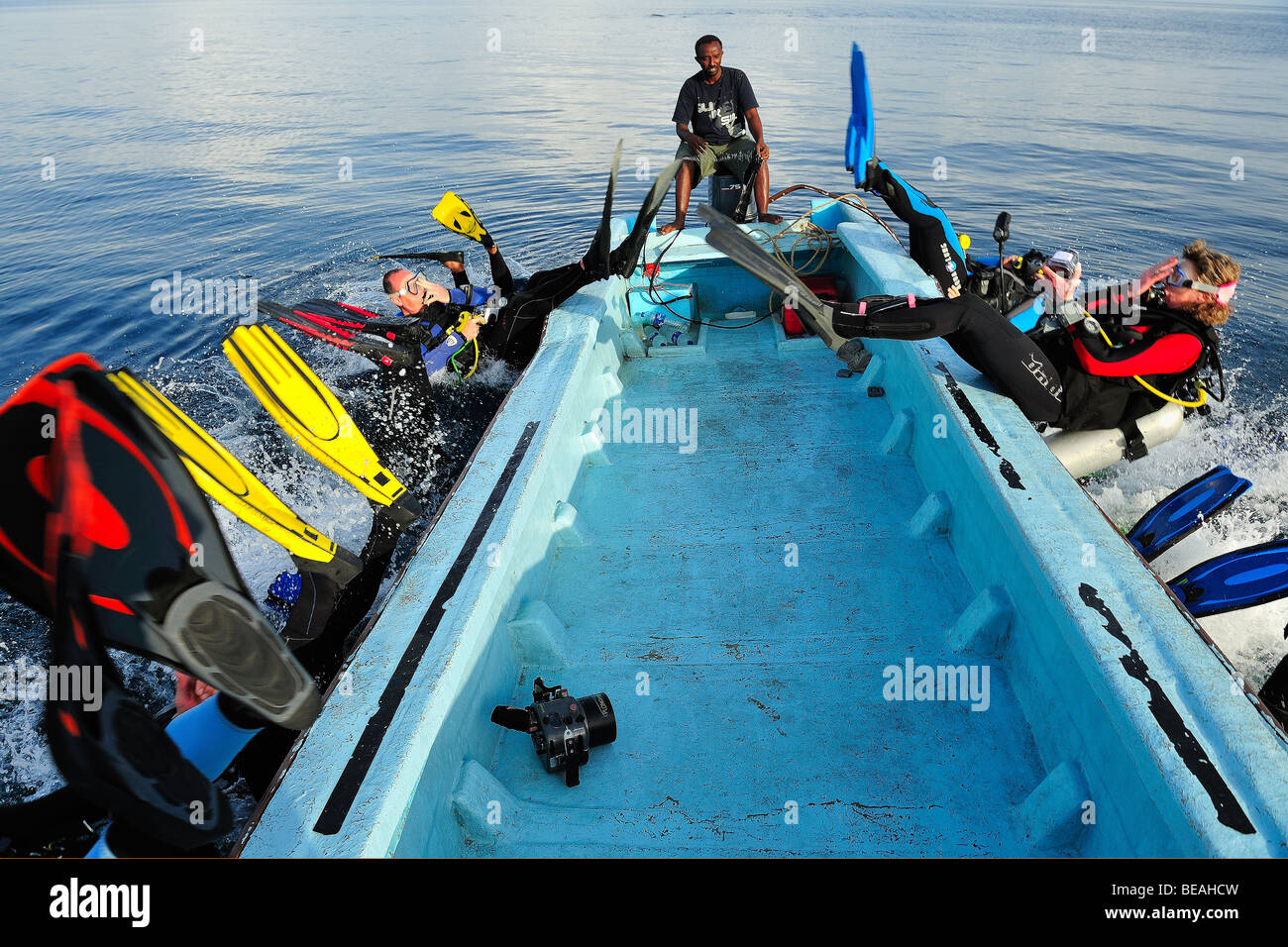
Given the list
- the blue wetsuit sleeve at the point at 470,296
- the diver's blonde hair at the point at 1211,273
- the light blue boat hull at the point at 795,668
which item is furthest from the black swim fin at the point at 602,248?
the diver's blonde hair at the point at 1211,273

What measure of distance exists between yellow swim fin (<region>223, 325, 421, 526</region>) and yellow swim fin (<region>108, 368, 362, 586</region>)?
47 cm

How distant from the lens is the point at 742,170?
25.2ft

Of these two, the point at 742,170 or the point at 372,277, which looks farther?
the point at 372,277

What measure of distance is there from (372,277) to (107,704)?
9.91 meters

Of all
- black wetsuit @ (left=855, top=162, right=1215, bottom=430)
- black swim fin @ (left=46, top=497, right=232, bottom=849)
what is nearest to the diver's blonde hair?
Answer: black wetsuit @ (left=855, top=162, right=1215, bottom=430)

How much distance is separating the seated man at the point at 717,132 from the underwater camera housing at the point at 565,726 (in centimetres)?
563

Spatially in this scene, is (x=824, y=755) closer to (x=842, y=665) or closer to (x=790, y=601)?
(x=842, y=665)

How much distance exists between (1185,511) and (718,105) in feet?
18.4

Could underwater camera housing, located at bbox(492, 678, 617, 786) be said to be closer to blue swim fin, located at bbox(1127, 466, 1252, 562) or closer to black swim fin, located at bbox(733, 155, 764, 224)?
blue swim fin, located at bbox(1127, 466, 1252, 562)

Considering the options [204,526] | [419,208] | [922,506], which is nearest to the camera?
[204,526]

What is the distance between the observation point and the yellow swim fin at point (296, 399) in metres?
3.63

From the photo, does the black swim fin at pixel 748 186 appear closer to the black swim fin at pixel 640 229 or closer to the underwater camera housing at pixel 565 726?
the black swim fin at pixel 640 229

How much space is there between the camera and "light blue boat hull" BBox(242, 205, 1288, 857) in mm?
2172
